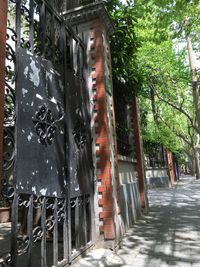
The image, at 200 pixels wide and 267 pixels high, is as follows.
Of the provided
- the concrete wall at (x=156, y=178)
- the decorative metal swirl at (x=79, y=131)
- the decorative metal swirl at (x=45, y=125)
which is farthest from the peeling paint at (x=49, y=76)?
the concrete wall at (x=156, y=178)

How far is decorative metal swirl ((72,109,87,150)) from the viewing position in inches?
237

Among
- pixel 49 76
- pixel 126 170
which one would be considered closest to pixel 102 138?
pixel 49 76

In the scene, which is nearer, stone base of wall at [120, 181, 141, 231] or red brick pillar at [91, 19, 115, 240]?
red brick pillar at [91, 19, 115, 240]

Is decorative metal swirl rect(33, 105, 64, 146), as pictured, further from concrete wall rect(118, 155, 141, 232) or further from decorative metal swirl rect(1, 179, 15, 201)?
concrete wall rect(118, 155, 141, 232)

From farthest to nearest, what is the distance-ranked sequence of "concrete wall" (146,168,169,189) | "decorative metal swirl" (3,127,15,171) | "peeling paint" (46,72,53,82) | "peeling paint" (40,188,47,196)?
1. "concrete wall" (146,168,169,189)
2. "peeling paint" (46,72,53,82)
3. "peeling paint" (40,188,47,196)
4. "decorative metal swirl" (3,127,15,171)

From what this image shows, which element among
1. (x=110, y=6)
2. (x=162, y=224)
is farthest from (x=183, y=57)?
(x=162, y=224)

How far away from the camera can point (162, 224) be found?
347 inches

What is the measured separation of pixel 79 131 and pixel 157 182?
19203 millimetres

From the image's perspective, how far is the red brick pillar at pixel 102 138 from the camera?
6205mm

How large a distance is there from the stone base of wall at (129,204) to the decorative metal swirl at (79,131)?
2.21 m

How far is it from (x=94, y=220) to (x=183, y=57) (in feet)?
57.4

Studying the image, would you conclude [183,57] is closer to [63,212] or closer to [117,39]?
[117,39]

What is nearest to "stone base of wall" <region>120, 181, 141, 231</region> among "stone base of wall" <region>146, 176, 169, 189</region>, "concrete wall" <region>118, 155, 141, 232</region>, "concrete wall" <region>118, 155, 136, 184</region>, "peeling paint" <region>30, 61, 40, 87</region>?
"concrete wall" <region>118, 155, 141, 232</region>

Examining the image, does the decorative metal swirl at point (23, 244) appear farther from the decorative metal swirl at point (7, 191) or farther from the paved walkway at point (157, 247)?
the paved walkway at point (157, 247)
